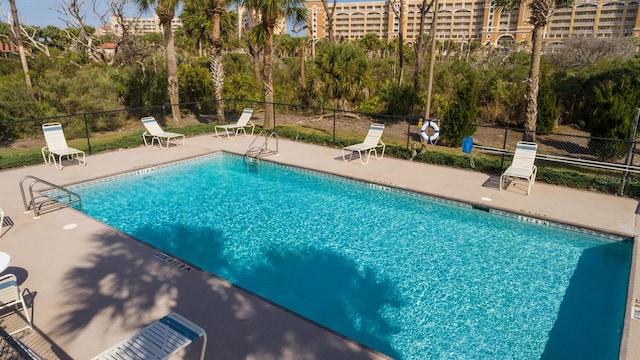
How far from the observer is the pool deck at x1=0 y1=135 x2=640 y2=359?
4418 millimetres

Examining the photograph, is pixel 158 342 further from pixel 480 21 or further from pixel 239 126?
pixel 480 21

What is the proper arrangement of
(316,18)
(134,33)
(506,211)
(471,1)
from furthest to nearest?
1. (316,18)
2. (471,1)
3. (134,33)
4. (506,211)

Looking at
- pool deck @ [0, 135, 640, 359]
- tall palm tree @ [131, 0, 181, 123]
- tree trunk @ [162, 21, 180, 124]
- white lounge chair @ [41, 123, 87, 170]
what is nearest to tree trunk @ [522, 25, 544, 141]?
pool deck @ [0, 135, 640, 359]

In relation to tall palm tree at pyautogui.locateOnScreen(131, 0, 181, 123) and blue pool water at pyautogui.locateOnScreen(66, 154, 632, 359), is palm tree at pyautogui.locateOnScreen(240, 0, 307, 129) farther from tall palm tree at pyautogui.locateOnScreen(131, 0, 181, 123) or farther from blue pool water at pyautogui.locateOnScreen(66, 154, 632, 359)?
blue pool water at pyautogui.locateOnScreen(66, 154, 632, 359)

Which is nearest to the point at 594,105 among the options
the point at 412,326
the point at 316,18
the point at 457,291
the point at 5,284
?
the point at 457,291

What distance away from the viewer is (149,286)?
18.1 ft

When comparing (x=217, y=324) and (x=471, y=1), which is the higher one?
(x=471, y=1)

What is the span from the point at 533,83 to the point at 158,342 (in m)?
12.6

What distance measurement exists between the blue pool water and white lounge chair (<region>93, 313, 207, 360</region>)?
2.12 meters

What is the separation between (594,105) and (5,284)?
1861cm

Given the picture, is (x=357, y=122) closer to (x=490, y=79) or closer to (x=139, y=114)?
(x=490, y=79)

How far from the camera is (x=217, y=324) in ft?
15.5

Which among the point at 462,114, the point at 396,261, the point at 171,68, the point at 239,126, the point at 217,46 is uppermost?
the point at 217,46

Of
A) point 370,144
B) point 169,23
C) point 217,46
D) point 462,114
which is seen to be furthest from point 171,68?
point 462,114
